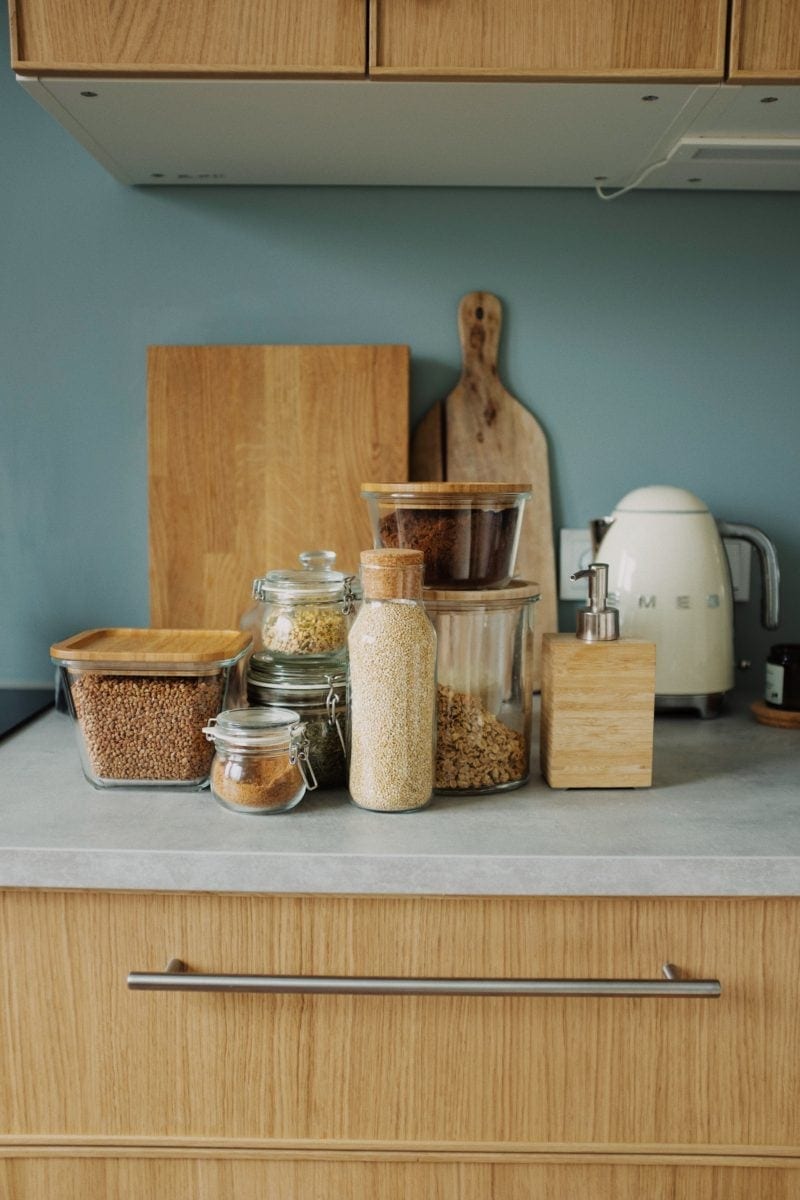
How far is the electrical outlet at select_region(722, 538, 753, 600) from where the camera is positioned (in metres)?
1.54

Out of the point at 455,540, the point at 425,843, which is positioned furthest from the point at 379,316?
the point at 425,843

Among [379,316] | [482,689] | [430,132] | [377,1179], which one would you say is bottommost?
[377,1179]

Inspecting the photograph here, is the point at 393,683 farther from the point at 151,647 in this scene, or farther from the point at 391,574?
the point at 151,647

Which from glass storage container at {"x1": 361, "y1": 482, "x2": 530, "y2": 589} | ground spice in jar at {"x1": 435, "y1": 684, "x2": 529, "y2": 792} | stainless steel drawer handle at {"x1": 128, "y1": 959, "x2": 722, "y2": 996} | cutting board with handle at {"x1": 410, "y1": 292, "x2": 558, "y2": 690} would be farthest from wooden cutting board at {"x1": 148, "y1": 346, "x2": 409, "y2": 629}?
stainless steel drawer handle at {"x1": 128, "y1": 959, "x2": 722, "y2": 996}

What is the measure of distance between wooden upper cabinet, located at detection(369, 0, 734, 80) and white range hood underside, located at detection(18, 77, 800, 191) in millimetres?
21

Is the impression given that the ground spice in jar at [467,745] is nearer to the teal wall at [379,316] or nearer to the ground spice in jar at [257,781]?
the ground spice in jar at [257,781]

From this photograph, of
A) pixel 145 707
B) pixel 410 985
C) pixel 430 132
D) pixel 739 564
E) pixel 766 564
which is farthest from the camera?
pixel 739 564

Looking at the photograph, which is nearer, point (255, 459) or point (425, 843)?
point (425, 843)

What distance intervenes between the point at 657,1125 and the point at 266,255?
1.19 metres

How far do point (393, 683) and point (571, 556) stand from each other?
2.05ft

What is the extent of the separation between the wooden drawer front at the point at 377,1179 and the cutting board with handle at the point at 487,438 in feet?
2.27

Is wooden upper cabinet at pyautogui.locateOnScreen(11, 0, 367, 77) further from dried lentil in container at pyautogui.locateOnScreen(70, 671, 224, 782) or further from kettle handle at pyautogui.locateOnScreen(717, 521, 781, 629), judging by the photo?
kettle handle at pyautogui.locateOnScreen(717, 521, 781, 629)

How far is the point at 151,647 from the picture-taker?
1126 millimetres

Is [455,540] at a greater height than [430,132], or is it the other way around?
[430,132]
